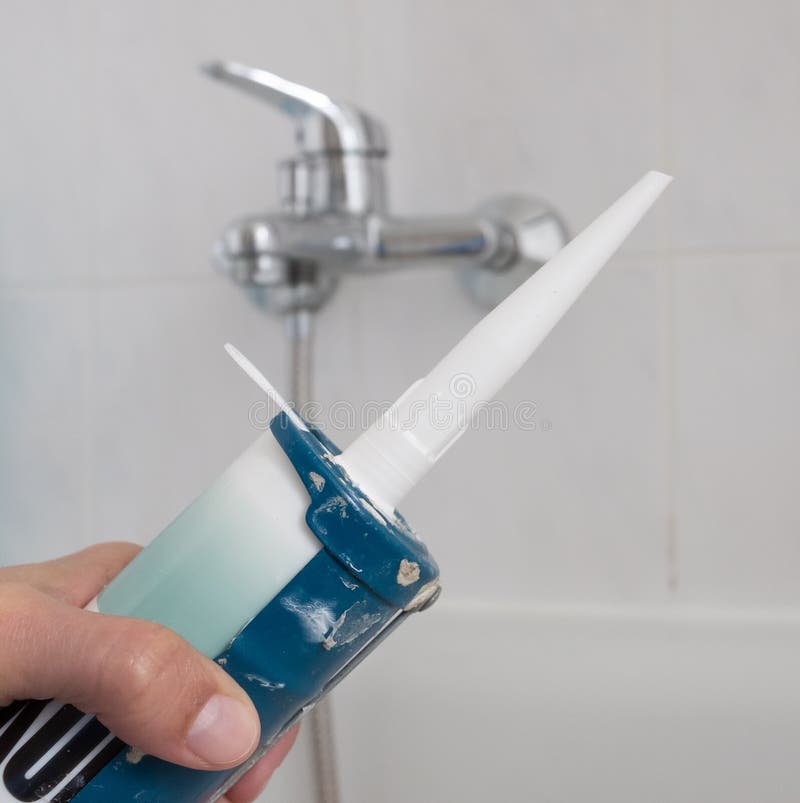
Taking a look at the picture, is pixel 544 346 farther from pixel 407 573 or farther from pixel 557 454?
pixel 407 573

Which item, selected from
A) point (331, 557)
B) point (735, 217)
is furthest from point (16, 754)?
point (735, 217)

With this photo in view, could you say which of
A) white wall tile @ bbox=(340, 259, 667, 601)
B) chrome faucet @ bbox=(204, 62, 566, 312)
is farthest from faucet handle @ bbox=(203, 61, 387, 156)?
white wall tile @ bbox=(340, 259, 667, 601)

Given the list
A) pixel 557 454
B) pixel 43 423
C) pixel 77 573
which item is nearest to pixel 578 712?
pixel 557 454

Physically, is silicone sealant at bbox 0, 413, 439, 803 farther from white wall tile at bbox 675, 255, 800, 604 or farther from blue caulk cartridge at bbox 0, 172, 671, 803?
white wall tile at bbox 675, 255, 800, 604

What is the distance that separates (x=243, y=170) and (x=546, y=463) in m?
0.26

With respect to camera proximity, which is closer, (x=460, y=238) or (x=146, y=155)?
(x=460, y=238)

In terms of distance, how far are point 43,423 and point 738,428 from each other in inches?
17.5

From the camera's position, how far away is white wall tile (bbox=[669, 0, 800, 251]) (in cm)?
50

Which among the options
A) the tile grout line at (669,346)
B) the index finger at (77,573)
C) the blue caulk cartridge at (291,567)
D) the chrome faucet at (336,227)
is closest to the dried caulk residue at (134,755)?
the blue caulk cartridge at (291,567)

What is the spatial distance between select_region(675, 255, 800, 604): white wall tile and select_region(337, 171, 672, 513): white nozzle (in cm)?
27

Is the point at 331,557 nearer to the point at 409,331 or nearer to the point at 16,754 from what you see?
the point at 16,754

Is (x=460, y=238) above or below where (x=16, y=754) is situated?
above

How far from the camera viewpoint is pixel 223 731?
0.82 feet

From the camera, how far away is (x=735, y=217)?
0.51m
